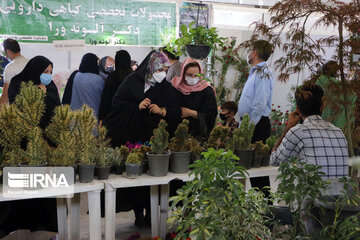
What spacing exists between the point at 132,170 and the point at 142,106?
3.50 feet

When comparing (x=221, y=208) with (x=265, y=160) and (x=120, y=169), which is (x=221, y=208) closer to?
(x=120, y=169)

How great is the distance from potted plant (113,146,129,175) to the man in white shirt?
215 centimetres

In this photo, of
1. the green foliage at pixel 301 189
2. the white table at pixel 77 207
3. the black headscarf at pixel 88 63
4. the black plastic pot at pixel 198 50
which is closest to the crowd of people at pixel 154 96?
the black plastic pot at pixel 198 50

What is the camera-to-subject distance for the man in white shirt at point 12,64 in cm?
425

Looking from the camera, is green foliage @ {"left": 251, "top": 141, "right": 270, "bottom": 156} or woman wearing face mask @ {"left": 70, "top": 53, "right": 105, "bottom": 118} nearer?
green foliage @ {"left": 251, "top": 141, "right": 270, "bottom": 156}

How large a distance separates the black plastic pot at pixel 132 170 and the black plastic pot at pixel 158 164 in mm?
99

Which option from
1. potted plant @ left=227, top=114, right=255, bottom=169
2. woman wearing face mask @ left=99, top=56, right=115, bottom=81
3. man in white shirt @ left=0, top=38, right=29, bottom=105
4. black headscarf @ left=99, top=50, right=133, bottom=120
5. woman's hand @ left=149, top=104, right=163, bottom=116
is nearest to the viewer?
potted plant @ left=227, top=114, right=255, bottom=169

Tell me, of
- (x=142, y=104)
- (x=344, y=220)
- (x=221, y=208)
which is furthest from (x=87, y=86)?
(x=344, y=220)

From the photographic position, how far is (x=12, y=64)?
432cm

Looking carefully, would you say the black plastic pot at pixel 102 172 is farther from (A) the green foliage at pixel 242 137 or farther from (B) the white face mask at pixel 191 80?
(B) the white face mask at pixel 191 80

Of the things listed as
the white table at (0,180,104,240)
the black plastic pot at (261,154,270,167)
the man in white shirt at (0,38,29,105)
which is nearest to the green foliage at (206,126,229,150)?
the black plastic pot at (261,154,270,167)

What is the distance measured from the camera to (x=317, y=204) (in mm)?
1840

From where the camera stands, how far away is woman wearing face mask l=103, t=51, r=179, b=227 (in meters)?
3.56

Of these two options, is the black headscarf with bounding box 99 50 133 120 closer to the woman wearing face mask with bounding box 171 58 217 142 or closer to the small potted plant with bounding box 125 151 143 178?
the woman wearing face mask with bounding box 171 58 217 142
